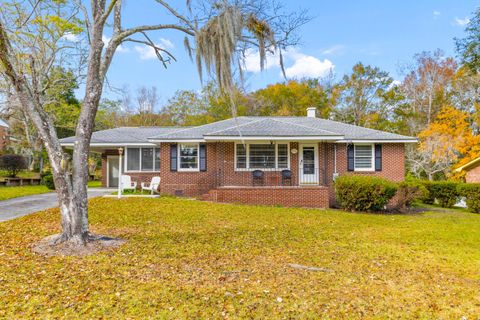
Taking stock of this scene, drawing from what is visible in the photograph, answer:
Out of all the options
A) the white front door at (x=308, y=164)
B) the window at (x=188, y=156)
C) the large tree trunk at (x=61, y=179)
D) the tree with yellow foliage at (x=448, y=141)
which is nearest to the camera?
the large tree trunk at (x=61, y=179)

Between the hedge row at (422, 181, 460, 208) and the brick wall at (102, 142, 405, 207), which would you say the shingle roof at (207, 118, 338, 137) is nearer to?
the brick wall at (102, 142, 405, 207)

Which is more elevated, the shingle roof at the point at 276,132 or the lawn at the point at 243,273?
the shingle roof at the point at 276,132

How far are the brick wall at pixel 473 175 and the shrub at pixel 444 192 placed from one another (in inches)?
196

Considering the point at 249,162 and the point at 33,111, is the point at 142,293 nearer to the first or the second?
the point at 33,111

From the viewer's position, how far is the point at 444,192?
1509cm

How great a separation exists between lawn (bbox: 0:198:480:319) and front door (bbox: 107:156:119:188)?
1126 centimetres

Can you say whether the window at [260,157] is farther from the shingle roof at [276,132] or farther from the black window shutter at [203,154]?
the black window shutter at [203,154]

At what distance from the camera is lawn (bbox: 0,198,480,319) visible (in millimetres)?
3422

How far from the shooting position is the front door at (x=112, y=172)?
19.0 meters

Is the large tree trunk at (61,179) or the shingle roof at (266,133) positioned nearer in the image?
the large tree trunk at (61,179)

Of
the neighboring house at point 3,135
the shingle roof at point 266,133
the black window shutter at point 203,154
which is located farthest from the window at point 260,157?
the neighboring house at point 3,135

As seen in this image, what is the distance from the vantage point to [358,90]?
2870cm

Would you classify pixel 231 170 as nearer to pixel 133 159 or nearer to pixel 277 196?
pixel 277 196

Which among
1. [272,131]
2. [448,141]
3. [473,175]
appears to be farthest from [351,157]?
[448,141]
